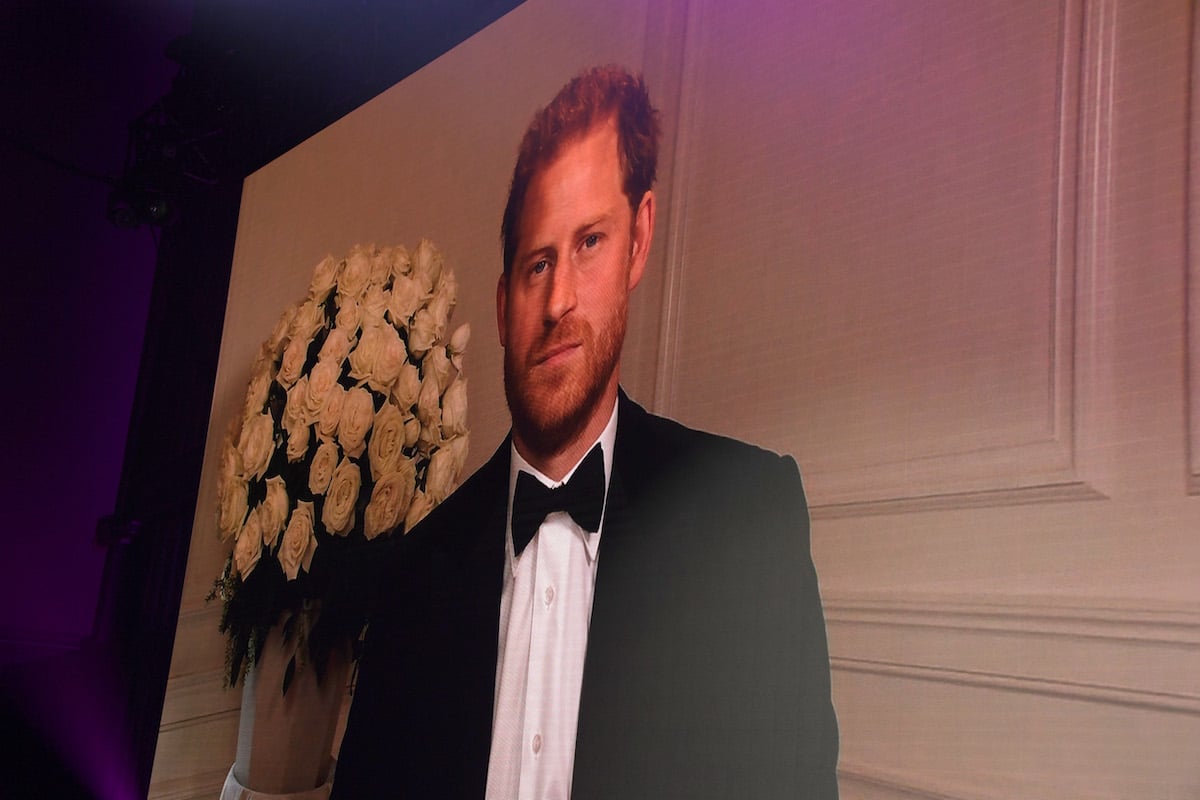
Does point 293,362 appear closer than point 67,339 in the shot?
Yes

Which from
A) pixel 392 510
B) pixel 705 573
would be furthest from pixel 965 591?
pixel 392 510

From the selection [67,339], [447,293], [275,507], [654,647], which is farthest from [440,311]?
[67,339]

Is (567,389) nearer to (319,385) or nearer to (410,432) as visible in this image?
(410,432)

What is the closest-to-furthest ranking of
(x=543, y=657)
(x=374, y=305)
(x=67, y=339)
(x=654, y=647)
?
(x=654, y=647)
(x=543, y=657)
(x=374, y=305)
(x=67, y=339)

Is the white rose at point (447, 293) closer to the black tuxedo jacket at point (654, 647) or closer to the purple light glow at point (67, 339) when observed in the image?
the black tuxedo jacket at point (654, 647)

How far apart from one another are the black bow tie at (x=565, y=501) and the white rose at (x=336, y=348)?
1.57ft

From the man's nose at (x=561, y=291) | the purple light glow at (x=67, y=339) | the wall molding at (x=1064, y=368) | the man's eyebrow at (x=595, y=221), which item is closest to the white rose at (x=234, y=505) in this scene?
the man's nose at (x=561, y=291)

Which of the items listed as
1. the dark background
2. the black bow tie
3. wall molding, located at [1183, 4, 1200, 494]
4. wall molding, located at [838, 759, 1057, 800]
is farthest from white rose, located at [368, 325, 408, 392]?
the dark background

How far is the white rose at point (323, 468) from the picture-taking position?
221 cm

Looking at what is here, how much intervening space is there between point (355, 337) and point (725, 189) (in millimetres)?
807

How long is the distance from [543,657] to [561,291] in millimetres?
652

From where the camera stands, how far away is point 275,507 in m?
2.26

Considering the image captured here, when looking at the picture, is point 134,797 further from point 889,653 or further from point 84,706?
point 889,653

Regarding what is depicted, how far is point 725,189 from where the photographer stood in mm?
1924
